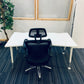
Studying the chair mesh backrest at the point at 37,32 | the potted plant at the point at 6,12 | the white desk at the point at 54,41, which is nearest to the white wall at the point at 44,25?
the potted plant at the point at 6,12

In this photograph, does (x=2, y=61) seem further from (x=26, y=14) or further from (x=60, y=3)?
(x=60, y=3)

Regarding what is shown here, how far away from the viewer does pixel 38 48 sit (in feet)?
6.61

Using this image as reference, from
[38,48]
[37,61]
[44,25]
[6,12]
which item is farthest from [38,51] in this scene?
[44,25]

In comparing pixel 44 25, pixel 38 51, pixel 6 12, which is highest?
pixel 6 12

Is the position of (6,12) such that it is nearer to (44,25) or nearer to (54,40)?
(44,25)

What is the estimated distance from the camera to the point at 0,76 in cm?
245

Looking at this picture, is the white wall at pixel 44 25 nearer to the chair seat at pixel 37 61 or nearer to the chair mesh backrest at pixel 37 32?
the chair mesh backrest at pixel 37 32

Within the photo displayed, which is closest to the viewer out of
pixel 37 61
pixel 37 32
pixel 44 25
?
pixel 37 61

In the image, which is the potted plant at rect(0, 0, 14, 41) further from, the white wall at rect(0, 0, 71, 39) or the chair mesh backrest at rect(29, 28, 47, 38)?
the chair mesh backrest at rect(29, 28, 47, 38)

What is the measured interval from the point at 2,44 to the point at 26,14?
137 centimetres

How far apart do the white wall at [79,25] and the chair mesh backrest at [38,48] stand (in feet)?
5.34

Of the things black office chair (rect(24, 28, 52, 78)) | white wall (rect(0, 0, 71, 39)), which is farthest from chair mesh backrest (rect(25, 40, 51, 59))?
white wall (rect(0, 0, 71, 39))

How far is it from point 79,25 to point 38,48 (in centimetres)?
188

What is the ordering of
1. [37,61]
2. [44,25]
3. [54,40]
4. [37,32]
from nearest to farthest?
[37,61]
[37,32]
[54,40]
[44,25]
